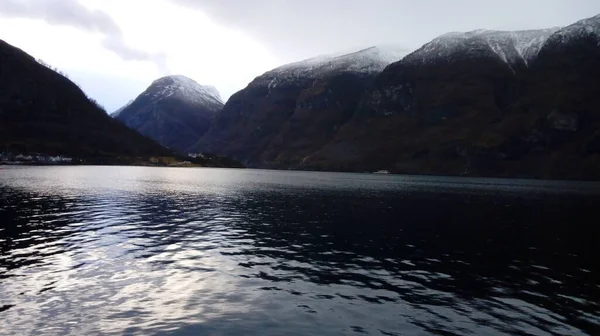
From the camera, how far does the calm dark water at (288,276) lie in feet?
81.4

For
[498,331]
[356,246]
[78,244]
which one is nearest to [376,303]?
[498,331]

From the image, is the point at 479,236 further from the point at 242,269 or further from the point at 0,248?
the point at 0,248

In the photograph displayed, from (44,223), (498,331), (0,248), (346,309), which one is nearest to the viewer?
(498,331)

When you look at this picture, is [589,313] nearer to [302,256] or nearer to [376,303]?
[376,303]

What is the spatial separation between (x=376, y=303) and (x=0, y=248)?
38.3m

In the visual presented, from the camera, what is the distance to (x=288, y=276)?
35.2 meters

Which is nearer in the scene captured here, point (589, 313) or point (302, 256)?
point (589, 313)

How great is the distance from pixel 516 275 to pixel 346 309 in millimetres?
19918

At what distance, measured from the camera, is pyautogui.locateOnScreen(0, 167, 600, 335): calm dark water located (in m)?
24.8

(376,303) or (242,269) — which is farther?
(242,269)

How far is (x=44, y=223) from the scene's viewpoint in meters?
57.8

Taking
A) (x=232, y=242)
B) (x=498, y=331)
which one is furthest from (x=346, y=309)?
(x=232, y=242)

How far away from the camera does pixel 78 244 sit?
4481 centimetres

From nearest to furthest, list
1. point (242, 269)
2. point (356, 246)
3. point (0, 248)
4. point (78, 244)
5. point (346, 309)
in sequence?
point (346, 309), point (242, 269), point (0, 248), point (78, 244), point (356, 246)
